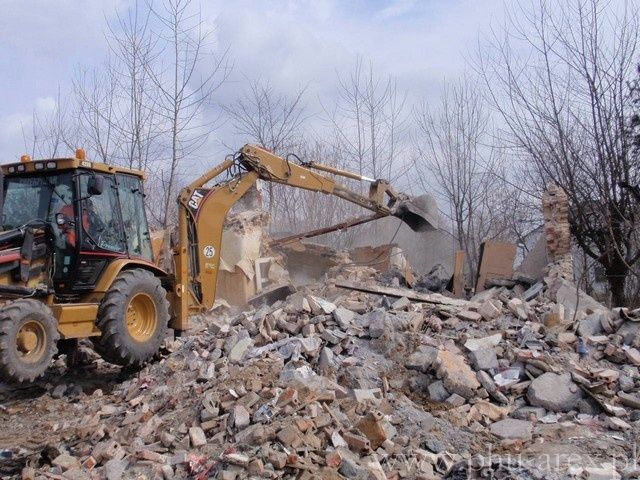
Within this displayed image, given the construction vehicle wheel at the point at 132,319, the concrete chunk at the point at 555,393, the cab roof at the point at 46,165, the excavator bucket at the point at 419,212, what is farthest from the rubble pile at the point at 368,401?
the excavator bucket at the point at 419,212

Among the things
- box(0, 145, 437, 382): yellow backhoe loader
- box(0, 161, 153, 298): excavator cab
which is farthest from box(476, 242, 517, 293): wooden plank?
box(0, 161, 153, 298): excavator cab

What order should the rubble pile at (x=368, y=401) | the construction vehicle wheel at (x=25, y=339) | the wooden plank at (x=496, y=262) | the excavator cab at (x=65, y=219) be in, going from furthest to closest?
the wooden plank at (x=496, y=262), the excavator cab at (x=65, y=219), the construction vehicle wheel at (x=25, y=339), the rubble pile at (x=368, y=401)

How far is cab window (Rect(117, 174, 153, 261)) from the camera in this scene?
7.45 meters

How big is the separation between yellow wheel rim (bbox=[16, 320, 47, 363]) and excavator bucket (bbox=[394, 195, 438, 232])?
6658 mm

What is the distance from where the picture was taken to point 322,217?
835 inches

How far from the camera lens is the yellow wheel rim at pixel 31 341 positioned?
581cm

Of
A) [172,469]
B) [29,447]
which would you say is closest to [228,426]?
[172,469]

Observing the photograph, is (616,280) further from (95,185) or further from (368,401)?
(95,185)

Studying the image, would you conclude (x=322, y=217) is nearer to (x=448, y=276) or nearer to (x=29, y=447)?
(x=448, y=276)

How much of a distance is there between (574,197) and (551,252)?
3.56 ft

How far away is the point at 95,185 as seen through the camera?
6422 mm

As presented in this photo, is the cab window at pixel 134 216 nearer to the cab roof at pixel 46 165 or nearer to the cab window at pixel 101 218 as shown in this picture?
the cab window at pixel 101 218

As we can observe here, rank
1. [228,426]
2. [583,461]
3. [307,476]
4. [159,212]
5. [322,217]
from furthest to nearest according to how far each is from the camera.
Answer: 1. [322,217]
2. [159,212]
3. [228,426]
4. [583,461]
5. [307,476]

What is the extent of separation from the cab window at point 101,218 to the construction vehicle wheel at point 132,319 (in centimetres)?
41
